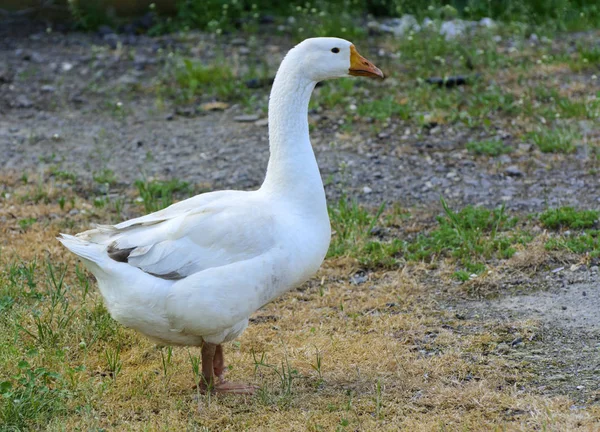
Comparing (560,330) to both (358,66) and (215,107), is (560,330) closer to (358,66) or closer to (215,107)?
(358,66)

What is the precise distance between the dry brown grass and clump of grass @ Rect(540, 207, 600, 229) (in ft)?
3.88

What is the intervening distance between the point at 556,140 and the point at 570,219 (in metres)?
1.67

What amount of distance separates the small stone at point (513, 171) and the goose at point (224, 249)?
3.32m

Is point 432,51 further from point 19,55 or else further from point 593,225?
point 19,55

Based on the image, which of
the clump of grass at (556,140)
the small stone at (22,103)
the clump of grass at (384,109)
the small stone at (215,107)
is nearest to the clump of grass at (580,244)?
the clump of grass at (556,140)

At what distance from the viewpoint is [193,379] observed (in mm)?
4727

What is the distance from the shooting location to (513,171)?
7.64 m

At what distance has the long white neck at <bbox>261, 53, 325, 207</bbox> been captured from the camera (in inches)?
183

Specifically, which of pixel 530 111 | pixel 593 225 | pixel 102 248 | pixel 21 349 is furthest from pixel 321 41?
pixel 530 111

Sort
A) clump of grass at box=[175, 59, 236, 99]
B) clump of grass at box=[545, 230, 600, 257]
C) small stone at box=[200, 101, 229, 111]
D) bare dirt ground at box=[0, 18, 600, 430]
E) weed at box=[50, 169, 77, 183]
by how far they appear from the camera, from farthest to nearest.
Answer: clump of grass at box=[175, 59, 236, 99], small stone at box=[200, 101, 229, 111], weed at box=[50, 169, 77, 183], clump of grass at box=[545, 230, 600, 257], bare dirt ground at box=[0, 18, 600, 430]

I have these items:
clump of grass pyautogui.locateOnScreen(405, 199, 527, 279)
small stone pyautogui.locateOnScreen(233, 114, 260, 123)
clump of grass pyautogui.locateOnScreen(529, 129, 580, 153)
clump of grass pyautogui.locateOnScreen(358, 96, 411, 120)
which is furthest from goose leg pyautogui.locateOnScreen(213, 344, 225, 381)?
small stone pyautogui.locateOnScreen(233, 114, 260, 123)

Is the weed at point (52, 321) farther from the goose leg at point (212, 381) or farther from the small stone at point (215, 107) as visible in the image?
the small stone at point (215, 107)

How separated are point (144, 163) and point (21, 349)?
3.73 metres

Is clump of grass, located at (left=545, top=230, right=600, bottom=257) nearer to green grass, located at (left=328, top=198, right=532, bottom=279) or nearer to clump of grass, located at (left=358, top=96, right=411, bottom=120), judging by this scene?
green grass, located at (left=328, top=198, right=532, bottom=279)
